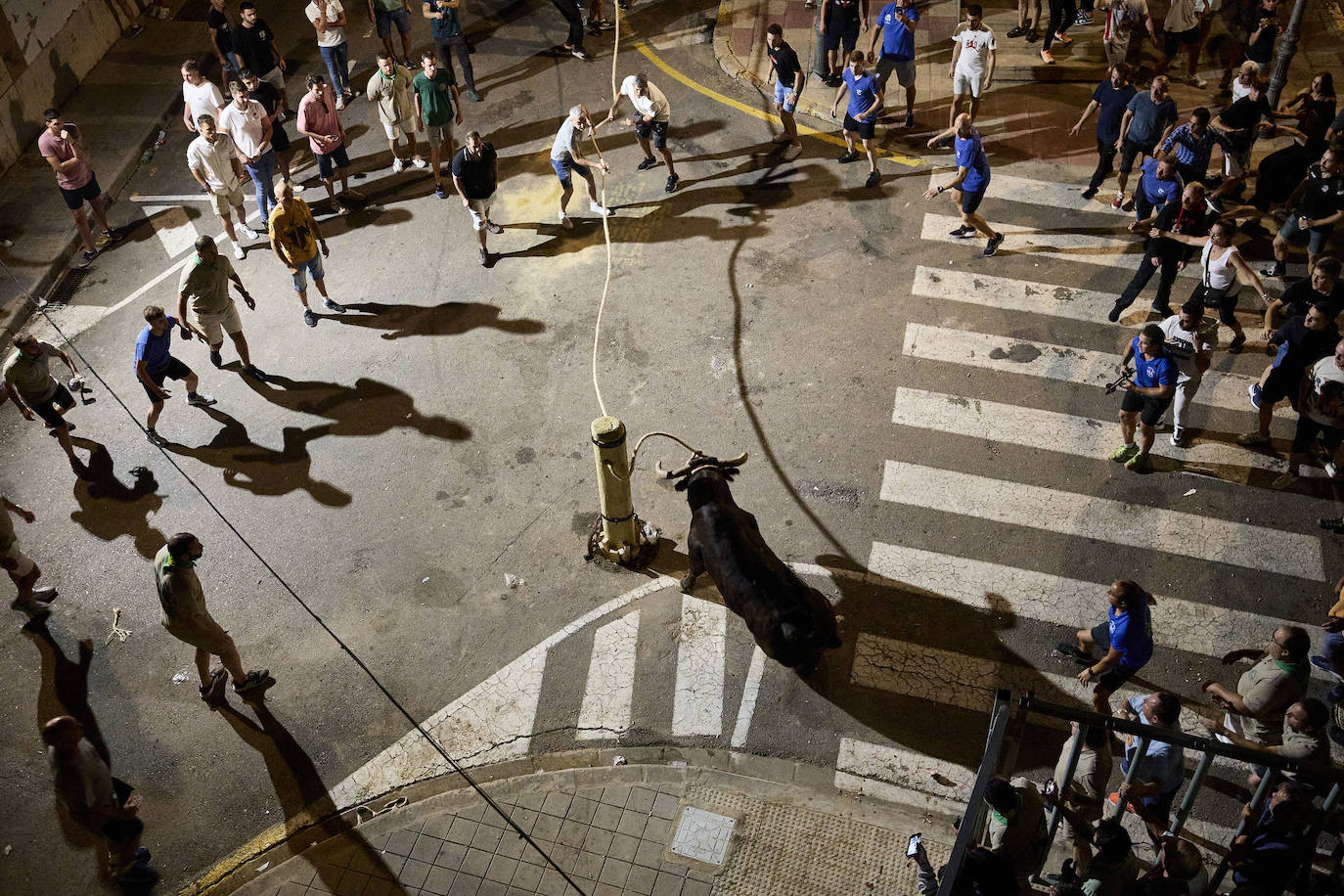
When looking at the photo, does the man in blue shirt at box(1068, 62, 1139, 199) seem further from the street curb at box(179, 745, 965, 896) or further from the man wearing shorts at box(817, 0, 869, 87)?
the street curb at box(179, 745, 965, 896)

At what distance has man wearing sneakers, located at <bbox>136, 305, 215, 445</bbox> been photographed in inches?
426

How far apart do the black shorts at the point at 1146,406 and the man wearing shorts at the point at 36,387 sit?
34.9 feet

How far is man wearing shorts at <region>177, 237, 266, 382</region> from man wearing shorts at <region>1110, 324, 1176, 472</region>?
932 centimetres

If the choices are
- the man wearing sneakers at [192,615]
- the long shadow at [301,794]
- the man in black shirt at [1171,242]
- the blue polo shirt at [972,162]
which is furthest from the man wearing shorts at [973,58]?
the long shadow at [301,794]

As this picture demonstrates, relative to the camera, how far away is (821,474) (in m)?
10.7

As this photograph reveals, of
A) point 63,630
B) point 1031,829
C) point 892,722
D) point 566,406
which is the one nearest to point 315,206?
point 566,406

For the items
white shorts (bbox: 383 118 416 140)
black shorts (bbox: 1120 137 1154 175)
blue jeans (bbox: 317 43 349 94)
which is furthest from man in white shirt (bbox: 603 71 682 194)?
black shorts (bbox: 1120 137 1154 175)

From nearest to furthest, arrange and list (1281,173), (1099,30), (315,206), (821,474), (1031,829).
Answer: (1031,829) < (821,474) < (1281,173) < (315,206) < (1099,30)

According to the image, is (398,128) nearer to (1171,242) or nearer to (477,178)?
(477,178)

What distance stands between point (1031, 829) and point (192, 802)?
6.49 metres

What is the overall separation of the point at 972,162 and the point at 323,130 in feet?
27.8

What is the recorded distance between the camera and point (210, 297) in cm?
1136

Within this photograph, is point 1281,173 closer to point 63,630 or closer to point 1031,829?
point 1031,829

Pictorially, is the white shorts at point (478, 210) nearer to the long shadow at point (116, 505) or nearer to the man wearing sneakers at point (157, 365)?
Answer: the man wearing sneakers at point (157, 365)
